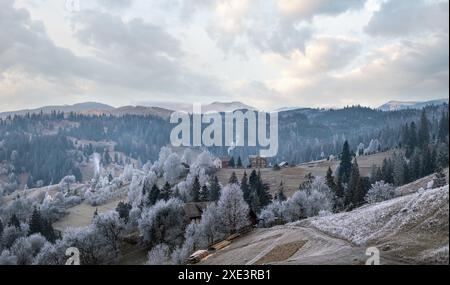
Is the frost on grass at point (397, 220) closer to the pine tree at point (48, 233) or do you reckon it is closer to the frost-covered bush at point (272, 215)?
the frost-covered bush at point (272, 215)

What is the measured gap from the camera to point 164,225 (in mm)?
80812

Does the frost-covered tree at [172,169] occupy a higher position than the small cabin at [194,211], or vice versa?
the frost-covered tree at [172,169]

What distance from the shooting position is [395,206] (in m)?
38.1

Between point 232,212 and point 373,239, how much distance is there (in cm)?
4045

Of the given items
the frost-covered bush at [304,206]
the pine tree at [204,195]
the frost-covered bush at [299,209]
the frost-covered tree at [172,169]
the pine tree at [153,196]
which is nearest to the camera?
the frost-covered bush at [299,209]

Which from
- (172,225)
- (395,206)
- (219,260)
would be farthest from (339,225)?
(172,225)

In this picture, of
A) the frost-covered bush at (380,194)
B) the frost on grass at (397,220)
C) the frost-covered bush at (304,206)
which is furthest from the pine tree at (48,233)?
the frost on grass at (397,220)

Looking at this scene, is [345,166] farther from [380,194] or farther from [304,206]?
[304,206]

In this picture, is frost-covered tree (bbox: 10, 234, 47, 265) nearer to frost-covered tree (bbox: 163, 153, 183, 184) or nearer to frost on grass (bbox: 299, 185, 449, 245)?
frost on grass (bbox: 299, 185, 449, 245)

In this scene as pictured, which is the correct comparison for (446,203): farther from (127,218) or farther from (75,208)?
(75,208)

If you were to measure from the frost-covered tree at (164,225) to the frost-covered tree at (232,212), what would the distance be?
1082 centimetres

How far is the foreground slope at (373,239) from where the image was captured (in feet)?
83.2

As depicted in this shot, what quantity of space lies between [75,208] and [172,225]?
85792mm

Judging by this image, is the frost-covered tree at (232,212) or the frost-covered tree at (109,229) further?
the frost-covered tree at (109,229)
